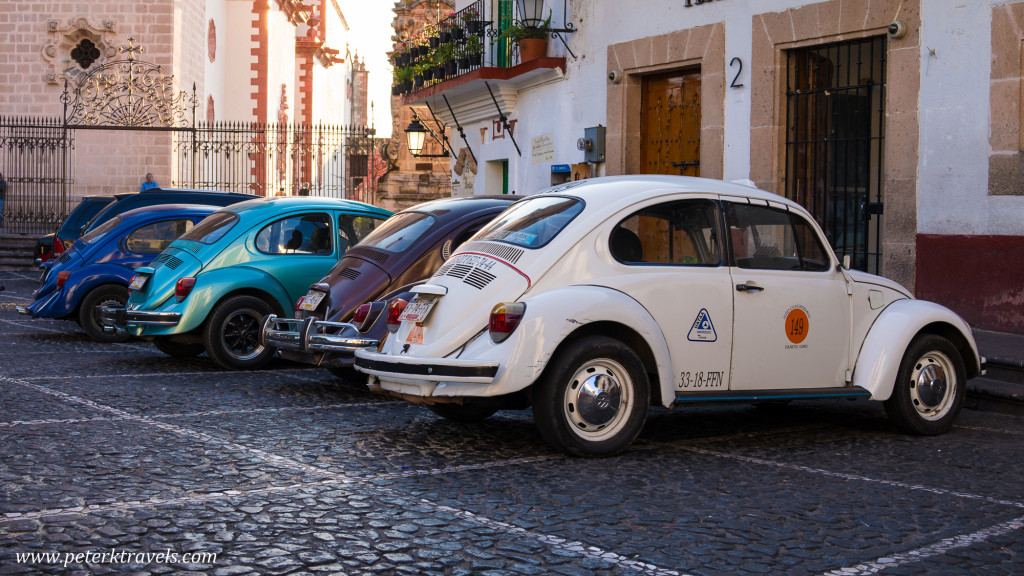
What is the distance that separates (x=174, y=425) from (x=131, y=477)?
166 cm

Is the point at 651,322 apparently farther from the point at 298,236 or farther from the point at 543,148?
the point at 543,148

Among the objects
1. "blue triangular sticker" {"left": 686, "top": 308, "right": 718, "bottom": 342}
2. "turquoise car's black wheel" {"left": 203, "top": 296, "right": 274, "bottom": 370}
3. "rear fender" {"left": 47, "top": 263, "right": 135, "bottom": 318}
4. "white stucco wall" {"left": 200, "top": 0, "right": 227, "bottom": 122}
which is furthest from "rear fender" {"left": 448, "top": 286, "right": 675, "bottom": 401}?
"white stucco wall" {"left": 200, "top": 0, "right": 227, "bottom": 122}

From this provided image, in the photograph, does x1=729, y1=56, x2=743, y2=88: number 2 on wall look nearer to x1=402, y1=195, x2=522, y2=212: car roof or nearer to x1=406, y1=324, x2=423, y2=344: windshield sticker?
x1=402, y1=195, x2=522, y2=212: car roof

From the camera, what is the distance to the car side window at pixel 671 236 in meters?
6.76

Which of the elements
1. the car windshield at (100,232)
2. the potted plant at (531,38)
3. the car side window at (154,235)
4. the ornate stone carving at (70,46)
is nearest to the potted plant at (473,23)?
the potted plant at (531,38)

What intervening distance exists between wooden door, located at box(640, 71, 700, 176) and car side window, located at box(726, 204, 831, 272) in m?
7.67

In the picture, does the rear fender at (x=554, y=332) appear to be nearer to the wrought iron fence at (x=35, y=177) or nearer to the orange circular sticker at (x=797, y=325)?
the orange circular sticker at (x=797, y=325)

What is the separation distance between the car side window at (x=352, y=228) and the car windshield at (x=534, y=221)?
3959mm

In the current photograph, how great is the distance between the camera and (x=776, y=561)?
4.39 meters

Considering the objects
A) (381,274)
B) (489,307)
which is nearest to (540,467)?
(489,307)

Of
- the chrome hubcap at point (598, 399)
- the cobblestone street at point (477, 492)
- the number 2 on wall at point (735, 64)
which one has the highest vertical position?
the number 2 on wall at point (735, 64)

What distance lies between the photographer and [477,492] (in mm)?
5449

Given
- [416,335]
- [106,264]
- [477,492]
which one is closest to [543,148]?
[106,264]

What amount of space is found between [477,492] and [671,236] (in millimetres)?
2259
